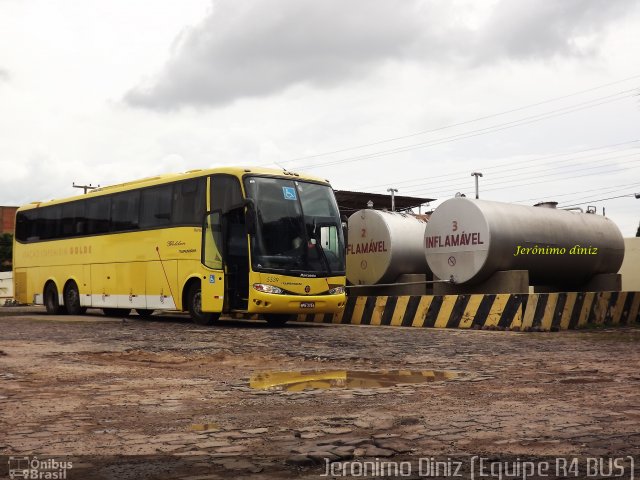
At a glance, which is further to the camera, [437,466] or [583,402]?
[583,402]

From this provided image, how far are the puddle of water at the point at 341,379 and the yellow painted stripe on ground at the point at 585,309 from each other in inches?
361

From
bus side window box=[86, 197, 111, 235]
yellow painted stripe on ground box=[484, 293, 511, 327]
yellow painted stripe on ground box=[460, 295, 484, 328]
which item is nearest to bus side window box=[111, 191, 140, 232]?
bus side window box=[86, 197, 111, 235]

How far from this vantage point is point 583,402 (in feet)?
20.2

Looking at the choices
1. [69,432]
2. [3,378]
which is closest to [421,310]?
[3,378]

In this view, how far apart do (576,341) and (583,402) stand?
6735mm

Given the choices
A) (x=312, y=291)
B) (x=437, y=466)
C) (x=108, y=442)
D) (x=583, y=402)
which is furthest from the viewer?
(x=312, y=291)

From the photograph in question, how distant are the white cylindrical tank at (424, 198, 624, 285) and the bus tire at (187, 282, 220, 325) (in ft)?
17.2

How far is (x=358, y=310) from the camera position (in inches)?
737

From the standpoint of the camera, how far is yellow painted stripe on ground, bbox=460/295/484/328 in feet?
51.8

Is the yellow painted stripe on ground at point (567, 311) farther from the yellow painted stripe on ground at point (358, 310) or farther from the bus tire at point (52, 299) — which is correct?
the bus tire at point (52, 299)

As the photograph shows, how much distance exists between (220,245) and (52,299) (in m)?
9.59

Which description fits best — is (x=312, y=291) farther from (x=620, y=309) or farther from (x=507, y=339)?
(x=620, y=309)

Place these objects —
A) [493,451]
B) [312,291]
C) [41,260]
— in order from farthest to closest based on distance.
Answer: [41,260] < [312,291] < [493,451]

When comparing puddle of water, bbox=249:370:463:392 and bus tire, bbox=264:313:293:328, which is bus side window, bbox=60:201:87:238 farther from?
puddle of water, bbox=249:370:463:392
